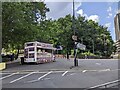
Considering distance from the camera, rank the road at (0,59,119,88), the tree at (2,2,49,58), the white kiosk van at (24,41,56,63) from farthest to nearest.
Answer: the white kiosk van at (24,41,56,63) → the tree at (2,2,49,58) → the road at (0,59,119,88)

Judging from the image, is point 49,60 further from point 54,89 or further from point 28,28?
point 54,89

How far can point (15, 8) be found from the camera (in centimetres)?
3662

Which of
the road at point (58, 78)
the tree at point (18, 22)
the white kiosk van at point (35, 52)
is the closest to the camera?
the road at point (58, 78)

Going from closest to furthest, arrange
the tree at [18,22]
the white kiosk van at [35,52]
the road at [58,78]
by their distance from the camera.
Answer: the road at [58,78]
the tree at [18,22]
the white kiosk van at [35,52]

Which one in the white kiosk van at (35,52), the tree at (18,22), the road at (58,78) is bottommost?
the road at (58,78)

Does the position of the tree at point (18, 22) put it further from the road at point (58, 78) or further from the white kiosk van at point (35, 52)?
the road at point (58, 78)

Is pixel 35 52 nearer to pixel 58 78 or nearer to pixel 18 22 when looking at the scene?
pixel 18 22

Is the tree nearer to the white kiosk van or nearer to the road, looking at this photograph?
the white kiosk van

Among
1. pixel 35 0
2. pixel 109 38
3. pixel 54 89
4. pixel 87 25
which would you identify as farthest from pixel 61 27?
pixel 54 89

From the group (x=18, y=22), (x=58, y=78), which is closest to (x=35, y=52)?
(x=18, y=22)

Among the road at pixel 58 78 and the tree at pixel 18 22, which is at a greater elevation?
the tree at pixel 18 22

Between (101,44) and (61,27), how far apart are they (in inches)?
499

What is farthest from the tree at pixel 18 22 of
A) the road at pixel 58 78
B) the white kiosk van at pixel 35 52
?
the road at pixel 58 78

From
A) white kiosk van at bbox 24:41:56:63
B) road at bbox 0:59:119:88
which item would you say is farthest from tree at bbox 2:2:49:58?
road at bbox 0:59:119:88
